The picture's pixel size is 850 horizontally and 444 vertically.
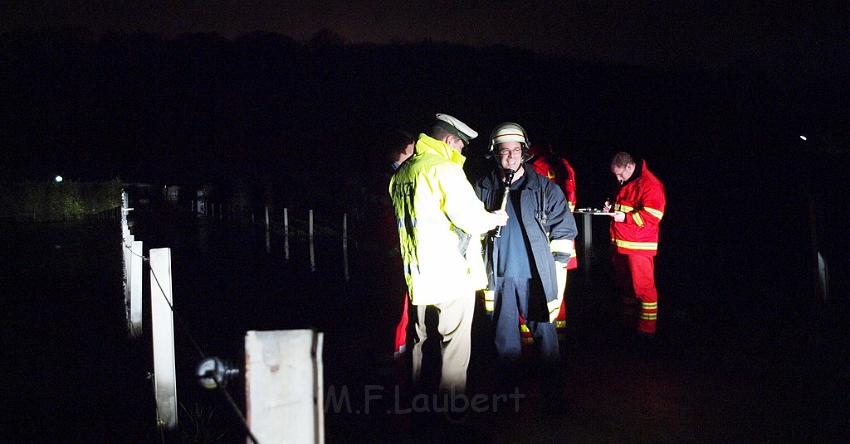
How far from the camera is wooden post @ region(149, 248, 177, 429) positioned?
4.02 metres

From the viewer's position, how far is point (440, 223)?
3607 millimetres

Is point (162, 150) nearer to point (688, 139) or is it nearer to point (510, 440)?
point (688, 139)

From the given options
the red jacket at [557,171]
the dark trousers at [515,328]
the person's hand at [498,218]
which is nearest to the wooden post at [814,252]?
the red jacket at [557,171]

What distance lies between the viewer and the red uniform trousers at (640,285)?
588cm

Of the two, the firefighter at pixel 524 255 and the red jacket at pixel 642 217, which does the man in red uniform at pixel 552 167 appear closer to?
the red jacket at pixel 642 217

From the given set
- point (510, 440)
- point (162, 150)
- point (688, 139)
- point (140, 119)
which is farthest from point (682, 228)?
point (140, 119)

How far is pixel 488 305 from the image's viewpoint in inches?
176

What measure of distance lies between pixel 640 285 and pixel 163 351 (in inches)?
166

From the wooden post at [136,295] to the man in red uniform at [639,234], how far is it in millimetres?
4905

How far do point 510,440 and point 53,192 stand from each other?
38217mm

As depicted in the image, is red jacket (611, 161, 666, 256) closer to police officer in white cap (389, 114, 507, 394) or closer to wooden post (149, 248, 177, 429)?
police officer in white cap (389, 114, 507, 394)

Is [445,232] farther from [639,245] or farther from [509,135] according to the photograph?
[639,245]

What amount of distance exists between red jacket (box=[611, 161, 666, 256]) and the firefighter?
5.78 ft

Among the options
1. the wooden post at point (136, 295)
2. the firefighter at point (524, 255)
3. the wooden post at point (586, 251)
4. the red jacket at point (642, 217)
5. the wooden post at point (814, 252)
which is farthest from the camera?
the wooden post at point (586, 251)
